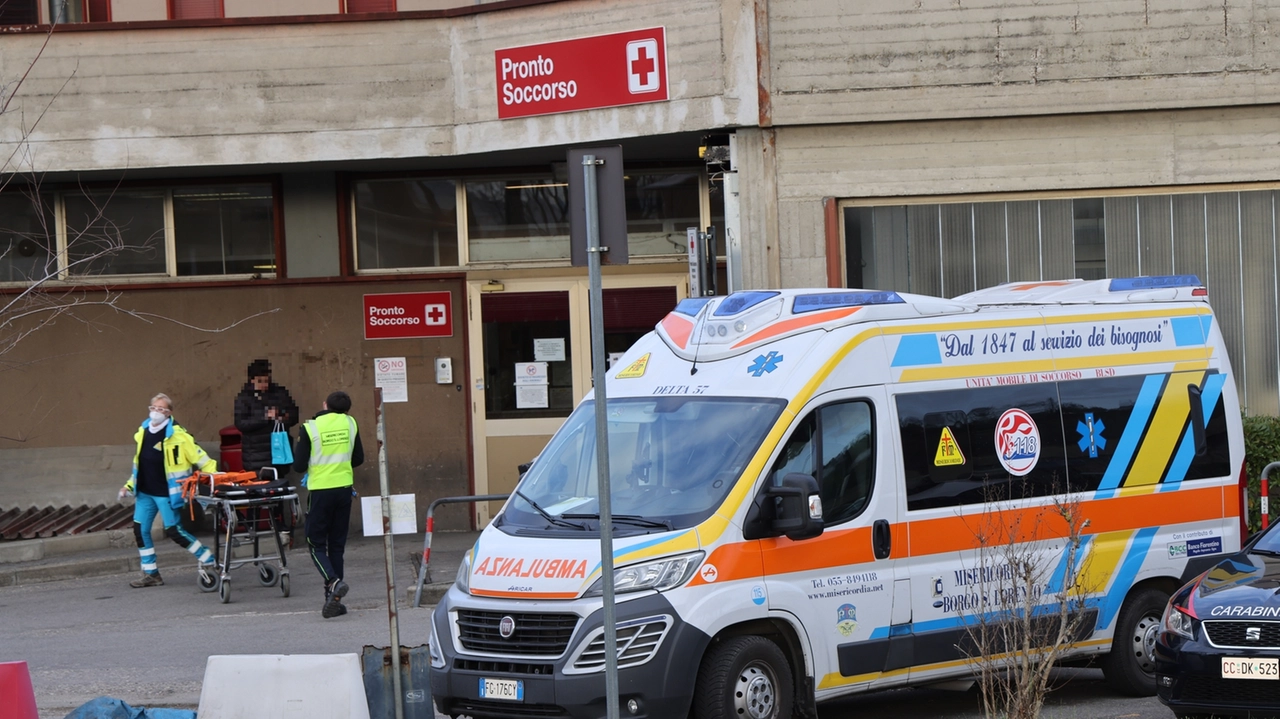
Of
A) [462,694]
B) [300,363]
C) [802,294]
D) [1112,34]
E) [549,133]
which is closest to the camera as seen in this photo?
[462,694]

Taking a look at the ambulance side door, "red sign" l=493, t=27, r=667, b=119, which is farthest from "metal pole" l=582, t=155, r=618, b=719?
"red sign" l=493, t=27, r=667, b=119

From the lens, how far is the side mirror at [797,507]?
7.55 m

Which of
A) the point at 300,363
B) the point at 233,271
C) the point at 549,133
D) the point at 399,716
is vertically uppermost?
the point at 549,133

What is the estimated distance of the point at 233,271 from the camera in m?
17.3

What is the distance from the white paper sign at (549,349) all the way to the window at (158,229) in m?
3.34

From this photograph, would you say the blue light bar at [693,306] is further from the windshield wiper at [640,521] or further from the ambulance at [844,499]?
the windshield wiper at [640,521]

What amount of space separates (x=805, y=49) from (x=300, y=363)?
717 centimetres

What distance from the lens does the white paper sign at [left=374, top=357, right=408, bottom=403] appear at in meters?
17.1

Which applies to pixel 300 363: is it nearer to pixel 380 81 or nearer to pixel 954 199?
pixel 380 81

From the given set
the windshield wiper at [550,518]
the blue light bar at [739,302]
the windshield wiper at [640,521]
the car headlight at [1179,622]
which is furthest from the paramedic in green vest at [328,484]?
the car headlight at [1179,622]

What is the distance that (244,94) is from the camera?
15625mm

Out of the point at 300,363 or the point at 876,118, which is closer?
the point at 876,118

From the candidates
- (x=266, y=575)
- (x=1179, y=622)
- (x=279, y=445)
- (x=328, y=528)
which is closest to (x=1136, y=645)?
(x=1179, y=622)

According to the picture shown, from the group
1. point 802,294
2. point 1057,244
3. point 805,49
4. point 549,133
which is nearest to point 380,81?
point 549,133
